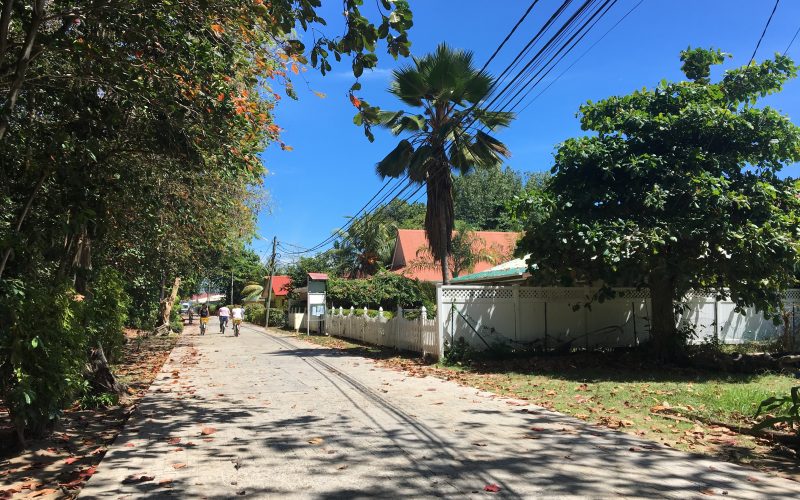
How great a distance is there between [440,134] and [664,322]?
7.83m

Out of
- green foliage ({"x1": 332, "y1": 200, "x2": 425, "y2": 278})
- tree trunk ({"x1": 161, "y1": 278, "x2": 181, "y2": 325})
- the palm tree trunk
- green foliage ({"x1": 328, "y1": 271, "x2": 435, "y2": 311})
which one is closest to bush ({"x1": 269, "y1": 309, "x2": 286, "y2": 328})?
green foliage ({"x1": 332, "y1": 200, "x2": 425, "y2": 278})

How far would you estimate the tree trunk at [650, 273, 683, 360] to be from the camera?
1239cm

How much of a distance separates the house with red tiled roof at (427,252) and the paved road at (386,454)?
22.7 metres

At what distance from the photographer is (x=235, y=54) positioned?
7.90 m

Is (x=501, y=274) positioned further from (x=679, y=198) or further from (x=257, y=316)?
(x=257, y=316)

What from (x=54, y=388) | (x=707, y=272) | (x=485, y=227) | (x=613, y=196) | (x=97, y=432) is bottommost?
(x=97, y=432)

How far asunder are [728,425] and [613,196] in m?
5.71

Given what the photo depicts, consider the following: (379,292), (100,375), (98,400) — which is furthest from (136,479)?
(379,292)

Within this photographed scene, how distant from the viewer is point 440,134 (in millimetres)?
16438

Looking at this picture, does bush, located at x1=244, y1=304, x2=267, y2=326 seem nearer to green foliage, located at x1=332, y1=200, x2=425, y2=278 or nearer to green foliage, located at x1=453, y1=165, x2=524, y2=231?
green foliage, located at x1=332, y1=200, x2=425, y2=278

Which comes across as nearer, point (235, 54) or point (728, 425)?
point (728, 425)

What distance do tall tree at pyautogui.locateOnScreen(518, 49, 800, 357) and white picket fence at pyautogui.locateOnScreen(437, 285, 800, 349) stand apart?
2.14m

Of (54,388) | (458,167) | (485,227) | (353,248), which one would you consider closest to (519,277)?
(458,167)

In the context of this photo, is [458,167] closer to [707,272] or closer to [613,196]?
[613,196]
